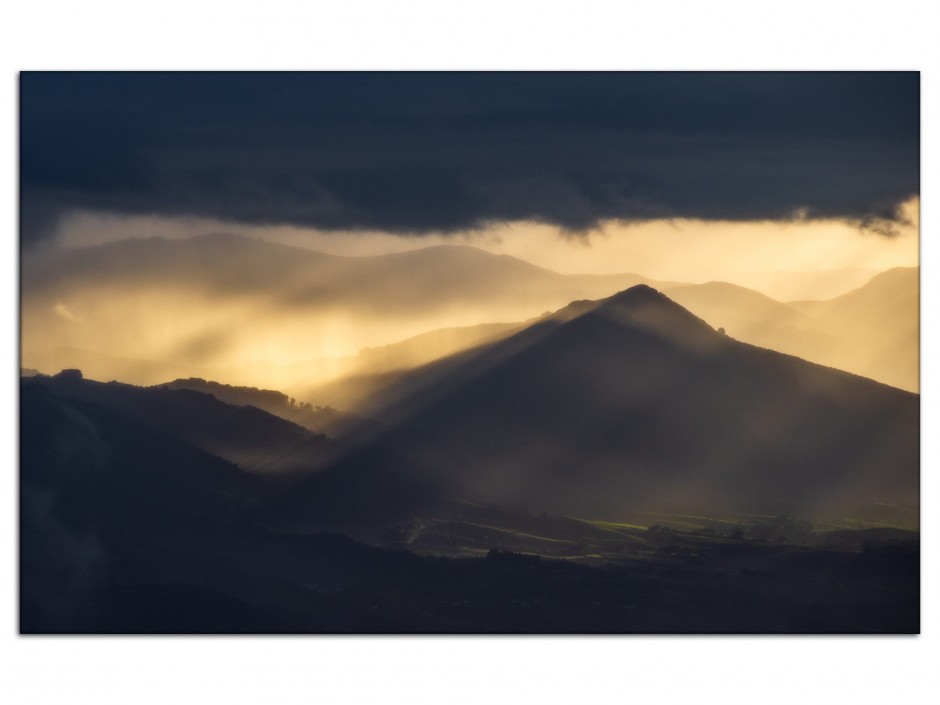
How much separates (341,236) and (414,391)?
1.04m

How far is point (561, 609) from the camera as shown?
19.1ft

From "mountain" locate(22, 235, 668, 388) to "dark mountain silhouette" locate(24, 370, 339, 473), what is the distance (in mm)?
135

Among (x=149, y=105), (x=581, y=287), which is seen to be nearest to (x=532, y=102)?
(x=581, y=287)

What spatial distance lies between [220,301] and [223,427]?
29.6 inches

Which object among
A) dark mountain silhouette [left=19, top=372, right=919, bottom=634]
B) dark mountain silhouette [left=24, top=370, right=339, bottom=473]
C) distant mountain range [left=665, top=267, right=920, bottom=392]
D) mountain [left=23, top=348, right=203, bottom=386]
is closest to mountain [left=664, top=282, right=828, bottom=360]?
distant mountain range [left=665, top=267, right=920, bottom=392]

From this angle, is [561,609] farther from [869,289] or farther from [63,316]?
[63,316]

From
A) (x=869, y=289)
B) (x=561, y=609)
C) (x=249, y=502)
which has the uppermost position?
(x=869, y=289)

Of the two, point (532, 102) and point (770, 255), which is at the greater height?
point (532, 102)

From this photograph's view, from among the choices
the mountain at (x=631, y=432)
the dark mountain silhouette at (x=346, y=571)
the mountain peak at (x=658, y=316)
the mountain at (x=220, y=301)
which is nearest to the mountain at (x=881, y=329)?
the mountain at (x=631, y=432)

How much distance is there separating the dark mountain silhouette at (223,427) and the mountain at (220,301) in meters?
0.13

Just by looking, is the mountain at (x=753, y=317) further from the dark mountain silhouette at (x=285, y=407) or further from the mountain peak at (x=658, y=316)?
the dark mountain silhouette at (x=285, y=407)

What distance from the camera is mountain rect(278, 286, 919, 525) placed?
5953mm

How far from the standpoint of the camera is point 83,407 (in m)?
5.96

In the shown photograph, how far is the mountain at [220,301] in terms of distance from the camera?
599 cm
